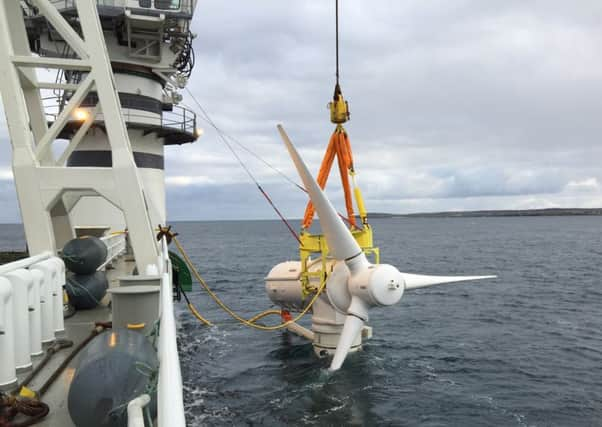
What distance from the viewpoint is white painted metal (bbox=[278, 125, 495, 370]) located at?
52.1 ft

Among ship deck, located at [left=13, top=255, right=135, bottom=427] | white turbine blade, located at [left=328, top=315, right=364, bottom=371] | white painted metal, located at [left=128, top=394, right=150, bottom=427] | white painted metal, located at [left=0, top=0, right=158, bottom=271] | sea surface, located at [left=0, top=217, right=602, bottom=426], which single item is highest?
white painted metal, located at [left=0, top=0, right=158, bottom=271]

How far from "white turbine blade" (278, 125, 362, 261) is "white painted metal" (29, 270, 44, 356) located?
905cm

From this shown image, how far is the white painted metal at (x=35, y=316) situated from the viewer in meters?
6.93

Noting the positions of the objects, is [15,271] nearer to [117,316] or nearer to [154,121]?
[117,316]

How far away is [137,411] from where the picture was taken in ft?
12.9

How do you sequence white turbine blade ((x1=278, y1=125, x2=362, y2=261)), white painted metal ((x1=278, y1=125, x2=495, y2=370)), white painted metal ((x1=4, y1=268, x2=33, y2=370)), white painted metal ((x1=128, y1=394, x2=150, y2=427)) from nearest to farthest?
white painted metal ((x1=128, y1=394, x2=150, y2=427)) < white painted metal ((x1=4, y1=268, x2=33, y2=370)) < white turbine blade ((x1=278, y1=125, x2=362, y2=261)) < white painted metal ((x1=278, y1=125, x2=495, y2=370))

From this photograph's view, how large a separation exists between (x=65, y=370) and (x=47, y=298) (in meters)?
1.46

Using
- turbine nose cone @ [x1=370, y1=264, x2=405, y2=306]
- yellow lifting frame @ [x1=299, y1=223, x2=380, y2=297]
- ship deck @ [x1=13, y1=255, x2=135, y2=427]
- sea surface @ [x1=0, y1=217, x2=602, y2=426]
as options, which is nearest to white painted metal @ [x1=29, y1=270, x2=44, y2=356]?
ship deck @ [x1=13, y1=255, x2=135, y2=427]

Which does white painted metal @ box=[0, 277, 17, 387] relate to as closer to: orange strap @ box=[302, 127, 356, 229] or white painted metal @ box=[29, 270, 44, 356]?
white painted metal @ box=[29, 270, 44, 356]

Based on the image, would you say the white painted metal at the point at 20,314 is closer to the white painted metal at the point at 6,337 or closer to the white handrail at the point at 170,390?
the white painted metal at the point at 6,337

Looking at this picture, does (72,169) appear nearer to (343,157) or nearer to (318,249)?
(318,249)

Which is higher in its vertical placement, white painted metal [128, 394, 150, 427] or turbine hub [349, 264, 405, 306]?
white painted metal [128, 394, 150, 427]

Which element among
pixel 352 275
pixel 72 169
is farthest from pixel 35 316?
pixel 352 275

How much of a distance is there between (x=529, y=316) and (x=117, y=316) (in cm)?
3186
